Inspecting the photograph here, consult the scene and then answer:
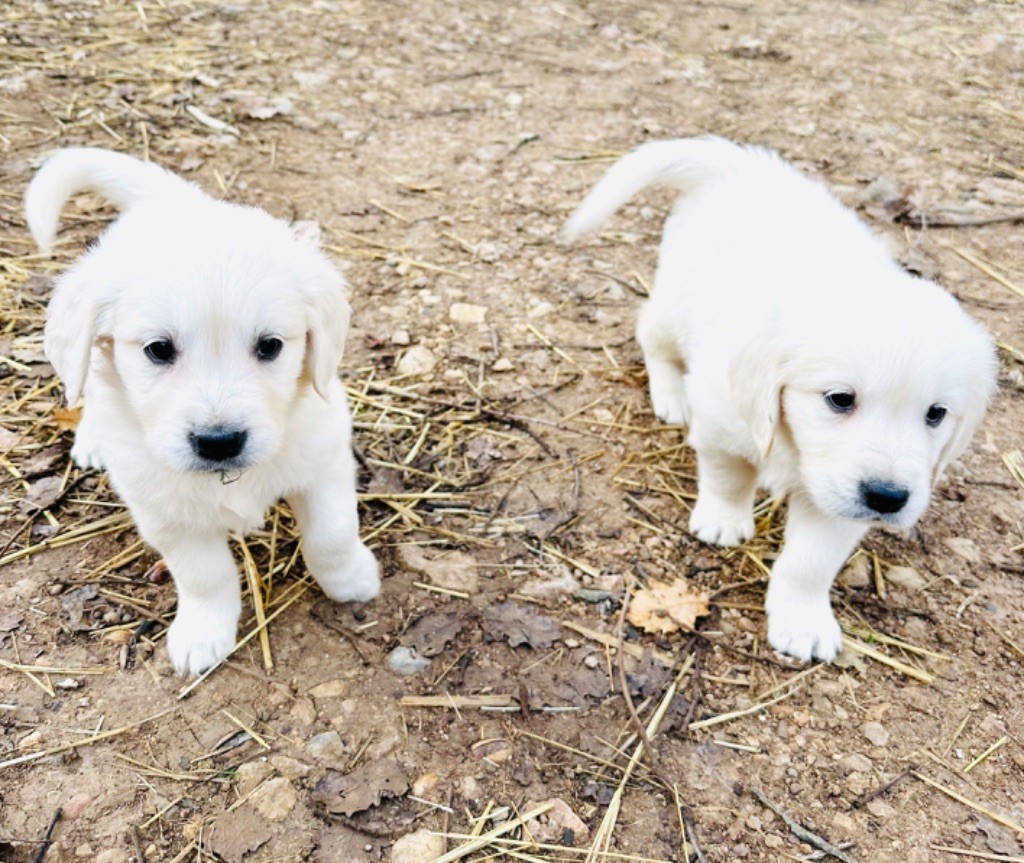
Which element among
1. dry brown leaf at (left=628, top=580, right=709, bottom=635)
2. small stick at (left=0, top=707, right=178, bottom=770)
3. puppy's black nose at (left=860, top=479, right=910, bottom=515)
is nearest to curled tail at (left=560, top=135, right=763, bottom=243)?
dry brown leaf at (left=628, top=580, right=709, bottom=635)

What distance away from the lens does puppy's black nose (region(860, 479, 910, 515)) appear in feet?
8.02

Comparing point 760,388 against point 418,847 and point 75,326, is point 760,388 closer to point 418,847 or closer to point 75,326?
point 418,847

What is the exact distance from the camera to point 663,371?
382 cm

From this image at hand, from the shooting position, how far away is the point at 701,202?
3.58m

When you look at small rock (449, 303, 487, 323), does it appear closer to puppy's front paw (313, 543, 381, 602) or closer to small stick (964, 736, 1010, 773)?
puppy's front paw (313, 543, 381, 602)

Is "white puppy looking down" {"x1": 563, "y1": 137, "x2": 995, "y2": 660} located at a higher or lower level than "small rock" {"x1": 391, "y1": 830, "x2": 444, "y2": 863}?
higher

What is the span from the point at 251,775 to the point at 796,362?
182cm

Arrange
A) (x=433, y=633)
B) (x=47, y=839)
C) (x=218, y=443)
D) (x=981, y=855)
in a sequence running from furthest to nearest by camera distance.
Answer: (x=433, y=633) < (x=981, y=855) < (x=47, y=839) < (x=218, y=443)

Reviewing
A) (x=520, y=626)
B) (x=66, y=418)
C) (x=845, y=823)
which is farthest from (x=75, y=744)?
(x=845, y=823)

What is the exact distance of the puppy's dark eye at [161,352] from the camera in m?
2.26

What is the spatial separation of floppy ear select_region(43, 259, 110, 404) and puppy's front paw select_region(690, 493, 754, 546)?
6.59 ft

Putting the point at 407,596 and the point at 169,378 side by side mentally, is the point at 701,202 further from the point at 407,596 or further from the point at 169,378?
the point at 169,378

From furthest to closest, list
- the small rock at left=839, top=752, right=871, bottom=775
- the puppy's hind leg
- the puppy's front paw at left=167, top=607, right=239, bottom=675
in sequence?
1. the puppy's hind leg
2. the puppy's front paw at left=167, top=607, right=239, bottom=675
3. the small rock at left=839, top=752, right=871, bottom=775

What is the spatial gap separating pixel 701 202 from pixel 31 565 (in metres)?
2.66
